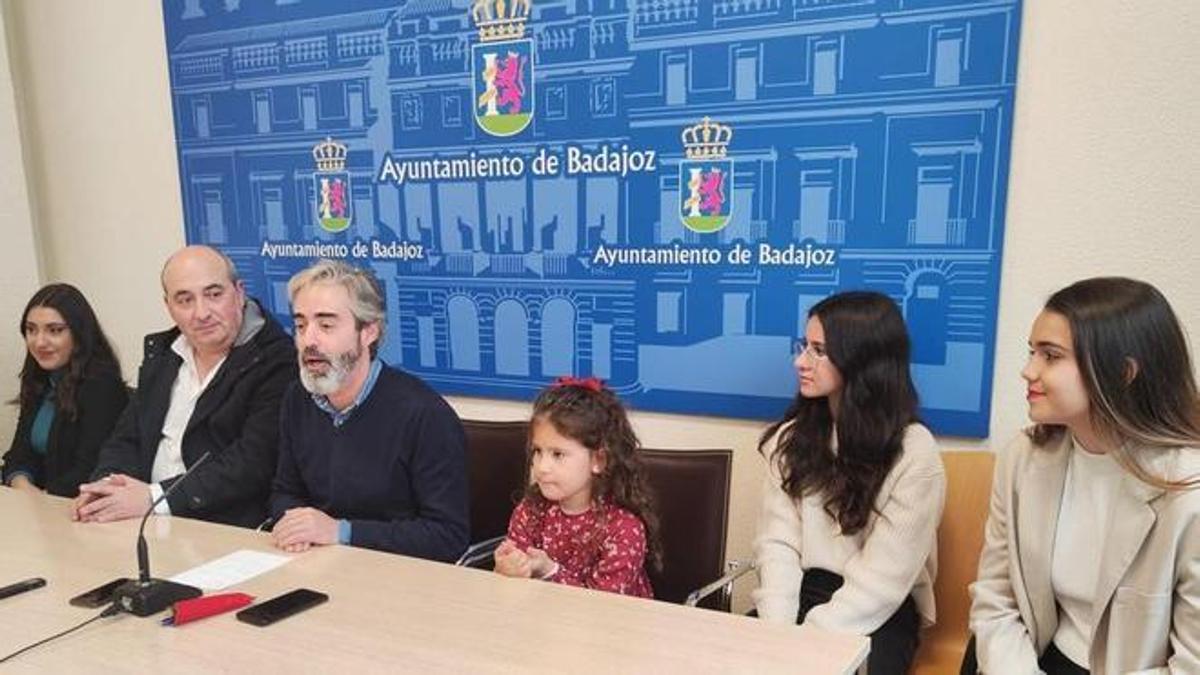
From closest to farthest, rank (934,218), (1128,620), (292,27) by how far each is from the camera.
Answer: (1128,620) → (934,218) → (292,27)

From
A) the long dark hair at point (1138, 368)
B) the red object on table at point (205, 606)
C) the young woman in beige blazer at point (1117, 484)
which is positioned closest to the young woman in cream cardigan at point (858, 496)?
the young woman in beige blazer at point (1117, 484)

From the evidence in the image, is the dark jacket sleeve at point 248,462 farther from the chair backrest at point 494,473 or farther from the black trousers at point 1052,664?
the black trousers at point 1052,664

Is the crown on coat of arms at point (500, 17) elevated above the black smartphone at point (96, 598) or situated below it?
above

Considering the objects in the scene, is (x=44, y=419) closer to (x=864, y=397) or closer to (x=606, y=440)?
(x=606, y=440)

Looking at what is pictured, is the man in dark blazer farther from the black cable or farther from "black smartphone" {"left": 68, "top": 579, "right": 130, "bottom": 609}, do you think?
the black cable

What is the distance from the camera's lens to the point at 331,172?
117 inches

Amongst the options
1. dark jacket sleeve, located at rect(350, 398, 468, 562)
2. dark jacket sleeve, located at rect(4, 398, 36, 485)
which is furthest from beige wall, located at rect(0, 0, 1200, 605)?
dark jacket sleeve, located at rect(4, 398, 36, 485)

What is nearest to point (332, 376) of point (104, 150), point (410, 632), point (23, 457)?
point (410, 632)

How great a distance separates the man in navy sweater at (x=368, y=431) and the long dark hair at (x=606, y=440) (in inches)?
9.6

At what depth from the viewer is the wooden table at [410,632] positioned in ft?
4.23

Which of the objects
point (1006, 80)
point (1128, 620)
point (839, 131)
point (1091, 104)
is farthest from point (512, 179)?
point (1128, 620)

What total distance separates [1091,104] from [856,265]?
670 mm

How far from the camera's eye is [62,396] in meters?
2.91

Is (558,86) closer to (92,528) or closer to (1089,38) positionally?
(1089,38)
